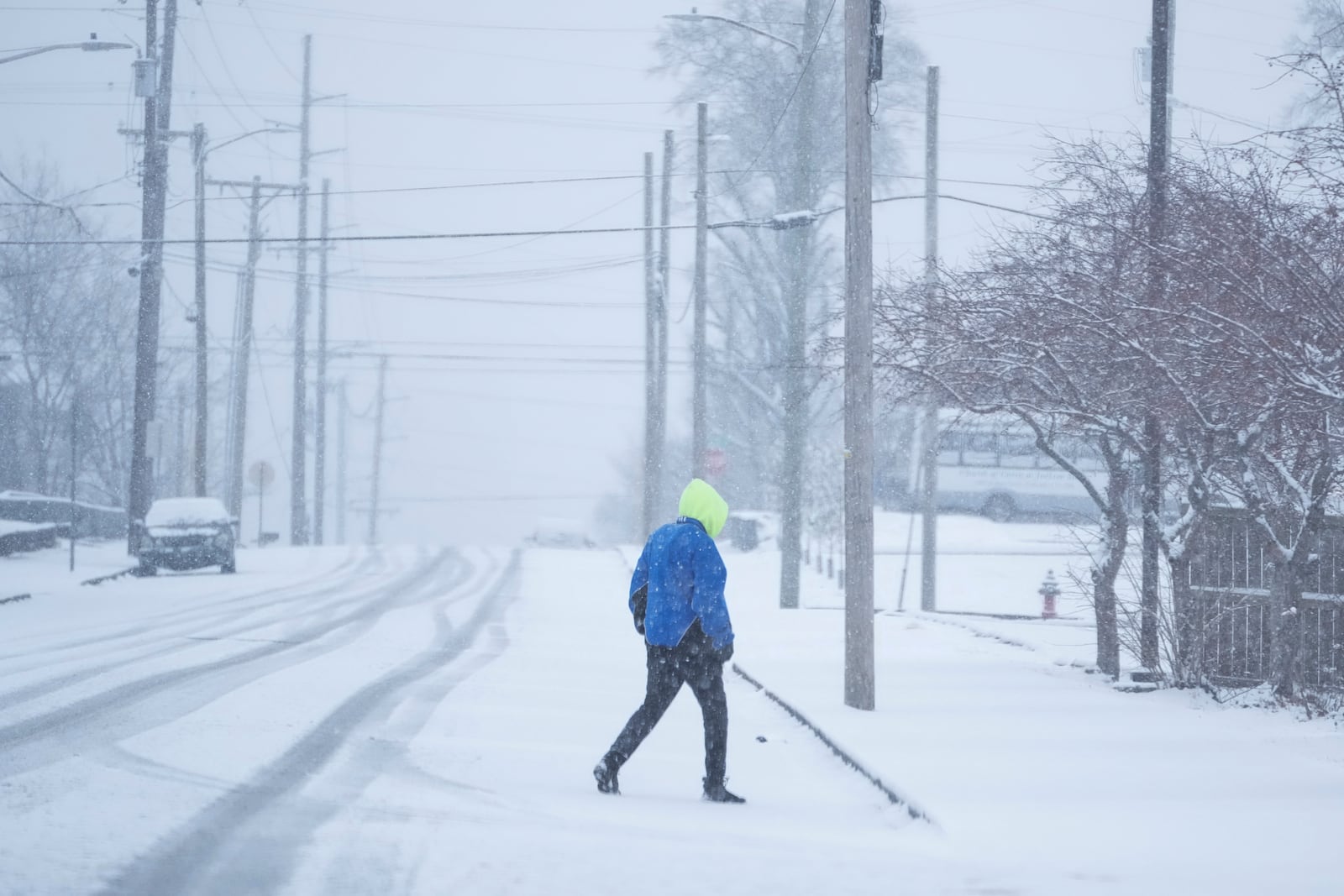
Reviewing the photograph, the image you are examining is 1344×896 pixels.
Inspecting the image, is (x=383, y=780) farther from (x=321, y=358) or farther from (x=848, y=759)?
(x=321, y=358)

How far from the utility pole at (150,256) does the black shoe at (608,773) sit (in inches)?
907

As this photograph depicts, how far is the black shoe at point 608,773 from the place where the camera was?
7.51m

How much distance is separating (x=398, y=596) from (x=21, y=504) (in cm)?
1596

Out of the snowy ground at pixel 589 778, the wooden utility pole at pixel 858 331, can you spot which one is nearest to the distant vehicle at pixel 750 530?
the snowy ground at pixel 589 778

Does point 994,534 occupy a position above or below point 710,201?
below

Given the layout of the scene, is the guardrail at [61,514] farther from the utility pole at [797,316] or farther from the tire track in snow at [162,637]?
the utility pole at [797,316]

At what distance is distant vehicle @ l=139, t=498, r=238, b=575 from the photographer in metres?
27.5

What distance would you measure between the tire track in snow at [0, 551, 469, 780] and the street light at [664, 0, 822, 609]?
26.2 ft

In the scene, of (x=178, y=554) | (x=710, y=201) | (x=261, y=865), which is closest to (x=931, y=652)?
(x=261, y=865)

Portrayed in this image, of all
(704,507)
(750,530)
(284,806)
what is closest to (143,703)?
(284,806)

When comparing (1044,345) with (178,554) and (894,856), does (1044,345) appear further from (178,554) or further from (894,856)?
(178,554)

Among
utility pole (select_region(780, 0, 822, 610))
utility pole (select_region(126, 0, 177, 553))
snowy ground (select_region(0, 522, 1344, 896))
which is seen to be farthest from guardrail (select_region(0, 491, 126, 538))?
snowy ground (select_region(0, 522, 1344, 896))

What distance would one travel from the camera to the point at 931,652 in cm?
1562

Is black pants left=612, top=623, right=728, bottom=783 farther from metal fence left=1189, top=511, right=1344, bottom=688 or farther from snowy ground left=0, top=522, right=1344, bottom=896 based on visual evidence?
metal fence left=1189, top=511, right=1344, bottom=688
